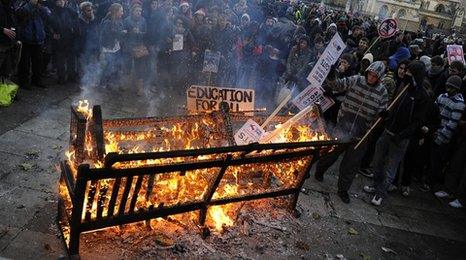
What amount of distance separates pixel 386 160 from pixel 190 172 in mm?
4066

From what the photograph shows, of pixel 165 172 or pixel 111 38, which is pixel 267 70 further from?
pixel 165 172

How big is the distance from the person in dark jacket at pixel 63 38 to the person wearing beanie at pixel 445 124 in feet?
29.1

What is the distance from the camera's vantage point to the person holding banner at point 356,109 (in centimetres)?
686

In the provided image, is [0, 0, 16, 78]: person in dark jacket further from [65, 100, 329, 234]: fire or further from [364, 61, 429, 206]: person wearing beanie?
[364, 61, 429, 206]: person wearing beanie

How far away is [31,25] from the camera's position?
9297 mm

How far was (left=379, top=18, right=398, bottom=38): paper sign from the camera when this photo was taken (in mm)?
10730

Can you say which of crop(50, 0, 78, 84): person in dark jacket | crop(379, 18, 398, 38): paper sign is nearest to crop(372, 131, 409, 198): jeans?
crop(379, 18, 398, 38): paper sign

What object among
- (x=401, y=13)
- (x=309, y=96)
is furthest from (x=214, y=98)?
(x=401, y=13)

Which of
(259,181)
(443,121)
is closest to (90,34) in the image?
(259,181)

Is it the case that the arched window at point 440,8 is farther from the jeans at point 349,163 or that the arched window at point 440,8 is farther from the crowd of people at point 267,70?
the jeans at point 349,163

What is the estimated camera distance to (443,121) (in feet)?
26.7

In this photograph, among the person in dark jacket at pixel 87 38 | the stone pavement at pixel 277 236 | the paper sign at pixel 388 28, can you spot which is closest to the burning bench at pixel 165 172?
the stone pavement at pixel 277 236

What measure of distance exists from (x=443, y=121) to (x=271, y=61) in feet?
17.8

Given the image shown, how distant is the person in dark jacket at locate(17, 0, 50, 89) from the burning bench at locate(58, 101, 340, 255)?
17.7ft
